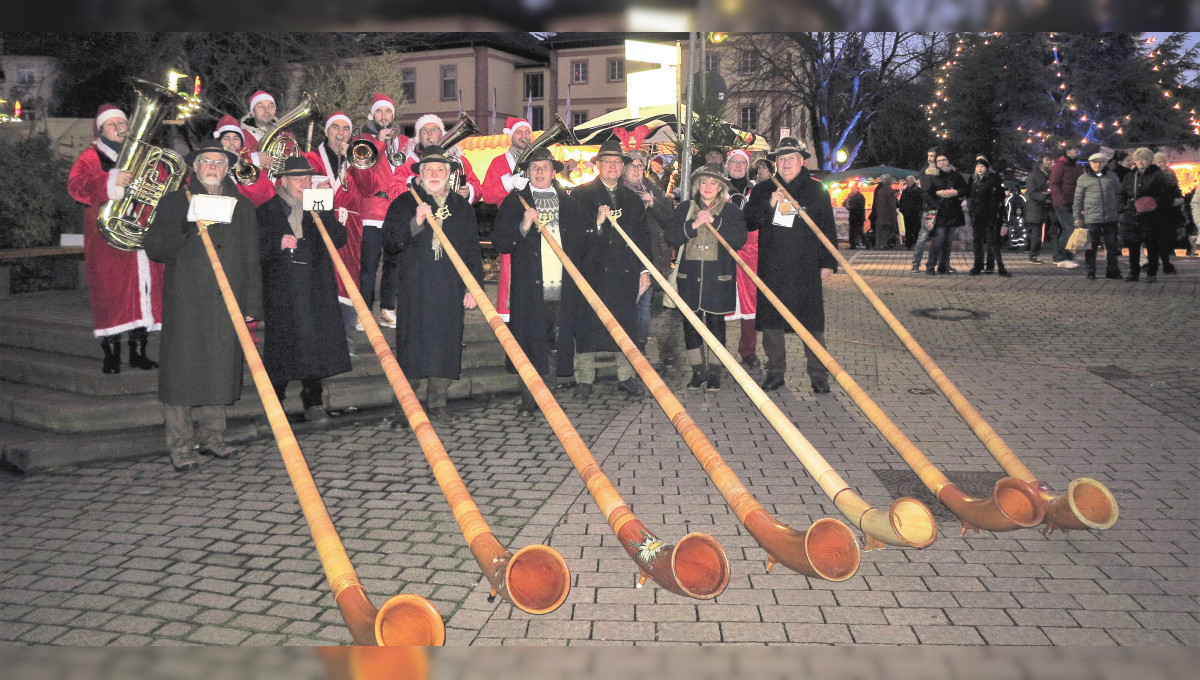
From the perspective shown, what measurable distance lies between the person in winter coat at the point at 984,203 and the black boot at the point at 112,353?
43.1ft

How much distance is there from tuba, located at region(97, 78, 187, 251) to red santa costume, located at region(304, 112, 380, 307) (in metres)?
1.23

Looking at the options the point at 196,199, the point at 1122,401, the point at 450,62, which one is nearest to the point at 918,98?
the point at 450,62

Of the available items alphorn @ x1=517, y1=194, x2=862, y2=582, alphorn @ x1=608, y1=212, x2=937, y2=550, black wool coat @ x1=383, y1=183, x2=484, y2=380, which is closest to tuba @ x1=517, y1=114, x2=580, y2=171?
black wool coat @ x1=383, y1=183, x2=484, y2=380

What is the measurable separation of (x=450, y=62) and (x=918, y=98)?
2623 centimetres

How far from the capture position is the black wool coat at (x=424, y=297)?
7.01m

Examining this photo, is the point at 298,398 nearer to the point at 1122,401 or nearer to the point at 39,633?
the point at 39,633

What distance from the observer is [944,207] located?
1608 centimetres

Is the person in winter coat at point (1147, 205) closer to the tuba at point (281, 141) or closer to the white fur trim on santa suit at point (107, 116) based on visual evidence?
the tuba at point (281, 141)

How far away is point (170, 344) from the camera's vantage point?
5898 millimetres

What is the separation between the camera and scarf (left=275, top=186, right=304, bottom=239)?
6812 mm

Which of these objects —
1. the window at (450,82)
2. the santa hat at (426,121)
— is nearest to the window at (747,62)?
the window at (450,82)

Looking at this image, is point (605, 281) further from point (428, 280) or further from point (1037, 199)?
point (1037, 199)

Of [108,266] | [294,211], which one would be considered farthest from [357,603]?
[108,266]

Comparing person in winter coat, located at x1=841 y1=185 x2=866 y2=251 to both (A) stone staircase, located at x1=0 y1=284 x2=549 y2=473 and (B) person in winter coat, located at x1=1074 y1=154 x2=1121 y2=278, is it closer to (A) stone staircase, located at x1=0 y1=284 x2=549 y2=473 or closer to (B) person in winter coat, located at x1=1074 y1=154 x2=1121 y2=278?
(B) person in winter coat, located at x1=1074 y1=154 x2=1121 y2=278
